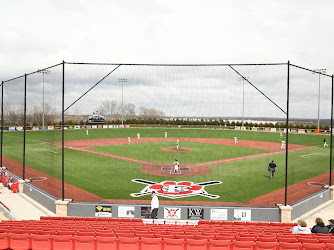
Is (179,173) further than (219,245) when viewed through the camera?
Yes

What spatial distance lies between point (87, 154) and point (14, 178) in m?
14.7

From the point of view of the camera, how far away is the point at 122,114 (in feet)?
69.8

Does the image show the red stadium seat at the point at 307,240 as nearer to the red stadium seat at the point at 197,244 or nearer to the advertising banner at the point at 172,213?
the red stadium seat at the point at 197,244

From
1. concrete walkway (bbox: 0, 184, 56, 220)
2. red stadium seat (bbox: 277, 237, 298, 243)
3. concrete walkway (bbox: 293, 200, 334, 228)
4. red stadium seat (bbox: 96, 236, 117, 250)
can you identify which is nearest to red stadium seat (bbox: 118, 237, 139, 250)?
red stadium seat (bbox: 96, 236, 117, 250)

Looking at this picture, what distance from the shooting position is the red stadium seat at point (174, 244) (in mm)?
7109

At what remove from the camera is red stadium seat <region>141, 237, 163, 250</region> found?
23.4ft

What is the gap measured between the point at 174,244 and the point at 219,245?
3.81 feet

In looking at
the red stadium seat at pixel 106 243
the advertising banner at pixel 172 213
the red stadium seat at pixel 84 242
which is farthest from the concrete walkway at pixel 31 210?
the red stadium seat at pixel 106 243

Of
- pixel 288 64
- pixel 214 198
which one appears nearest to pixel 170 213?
pixel 214 198

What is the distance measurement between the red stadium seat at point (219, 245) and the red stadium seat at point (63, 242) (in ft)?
12.1

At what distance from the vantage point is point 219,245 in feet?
23.3

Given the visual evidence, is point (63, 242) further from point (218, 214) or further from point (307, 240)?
point (218, 214)

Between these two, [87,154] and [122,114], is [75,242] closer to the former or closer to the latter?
[122,114]

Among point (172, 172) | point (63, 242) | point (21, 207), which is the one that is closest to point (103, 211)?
point (21, 207)
